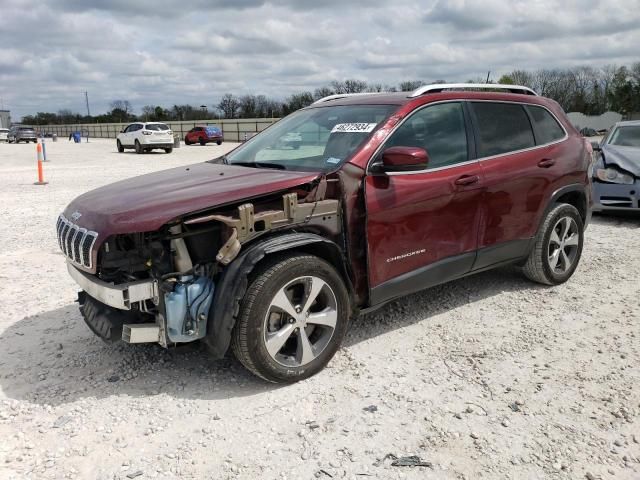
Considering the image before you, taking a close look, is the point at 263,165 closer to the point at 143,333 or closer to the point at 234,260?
the point at 234,260

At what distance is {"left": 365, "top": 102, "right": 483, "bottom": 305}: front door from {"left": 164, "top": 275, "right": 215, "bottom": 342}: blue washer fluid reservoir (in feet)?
3.77

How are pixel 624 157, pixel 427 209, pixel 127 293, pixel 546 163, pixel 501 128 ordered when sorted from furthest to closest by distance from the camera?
pixel 624 157, pixel 546 163, pixel 501 128, pixel 427 209, pixel 127 293

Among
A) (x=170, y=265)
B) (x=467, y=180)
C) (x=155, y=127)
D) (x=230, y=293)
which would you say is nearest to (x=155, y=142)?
(x=155, y=127)

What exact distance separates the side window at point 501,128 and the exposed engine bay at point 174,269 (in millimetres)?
1889

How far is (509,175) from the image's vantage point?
4.58 metres

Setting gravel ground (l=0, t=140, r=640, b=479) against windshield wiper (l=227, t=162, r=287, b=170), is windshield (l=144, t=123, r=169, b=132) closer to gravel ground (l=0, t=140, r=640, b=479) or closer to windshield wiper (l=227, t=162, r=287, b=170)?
gravel ground (l=0, t=140, r=640, b=479)

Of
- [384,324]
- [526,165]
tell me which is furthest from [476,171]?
[384,324]

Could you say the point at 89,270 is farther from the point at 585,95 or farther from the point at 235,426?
the point at 585,95

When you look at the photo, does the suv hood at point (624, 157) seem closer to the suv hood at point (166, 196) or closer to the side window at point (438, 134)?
the side window at point (438, 134)

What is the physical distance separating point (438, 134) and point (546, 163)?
132cm

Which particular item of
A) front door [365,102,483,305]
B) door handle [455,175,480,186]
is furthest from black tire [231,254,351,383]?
door handle [455,175,480,186]

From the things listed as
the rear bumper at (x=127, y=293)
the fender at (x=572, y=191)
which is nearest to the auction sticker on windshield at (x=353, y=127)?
the rear bumper at (x=127, y=293)

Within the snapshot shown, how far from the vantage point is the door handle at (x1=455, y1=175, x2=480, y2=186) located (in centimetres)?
420

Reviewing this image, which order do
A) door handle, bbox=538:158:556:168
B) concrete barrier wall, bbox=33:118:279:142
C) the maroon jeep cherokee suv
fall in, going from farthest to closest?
1. concrete barrier wall, bbox=33:118:279:142
2. door handle, bbox=538:158:556:168
3. the maroon jeep cherokee suv
